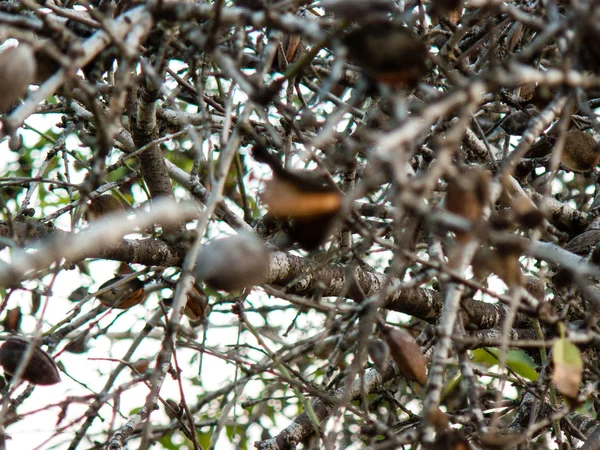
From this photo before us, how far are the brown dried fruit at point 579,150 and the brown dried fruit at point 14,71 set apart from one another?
3.81 feet

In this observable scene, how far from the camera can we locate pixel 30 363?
1323mm

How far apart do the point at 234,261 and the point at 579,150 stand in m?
0.95

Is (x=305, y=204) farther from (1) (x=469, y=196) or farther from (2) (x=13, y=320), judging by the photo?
(2) (x=13, y=320)

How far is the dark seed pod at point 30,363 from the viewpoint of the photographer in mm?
1338

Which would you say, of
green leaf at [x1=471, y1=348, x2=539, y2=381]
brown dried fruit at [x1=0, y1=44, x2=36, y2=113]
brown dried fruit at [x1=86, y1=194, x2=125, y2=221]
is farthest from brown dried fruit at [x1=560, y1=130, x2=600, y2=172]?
brown dried fruit at [x1=0, y1=44, x2=36, y2=113]

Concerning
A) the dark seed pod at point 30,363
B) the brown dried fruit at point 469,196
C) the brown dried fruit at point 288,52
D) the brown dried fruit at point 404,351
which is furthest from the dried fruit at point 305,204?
the brown dried fruit at point 288,52

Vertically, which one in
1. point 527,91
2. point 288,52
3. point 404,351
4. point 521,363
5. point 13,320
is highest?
point 288,52

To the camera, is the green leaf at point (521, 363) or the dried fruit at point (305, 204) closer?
the dried fruit at point (305, 204)

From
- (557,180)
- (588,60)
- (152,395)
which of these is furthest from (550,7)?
(557,180)

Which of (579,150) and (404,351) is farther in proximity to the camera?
(579,150)

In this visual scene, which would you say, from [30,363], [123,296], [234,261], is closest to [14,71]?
[234,261]

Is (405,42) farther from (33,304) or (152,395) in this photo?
(33,304)

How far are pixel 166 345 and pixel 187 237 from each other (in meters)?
0.17

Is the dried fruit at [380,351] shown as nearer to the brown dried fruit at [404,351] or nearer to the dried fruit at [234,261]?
the brown dried fruit at [404,351]
